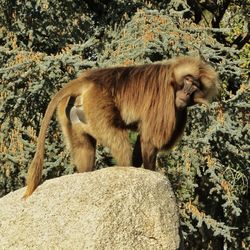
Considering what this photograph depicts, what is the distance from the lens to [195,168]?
10.5 metres

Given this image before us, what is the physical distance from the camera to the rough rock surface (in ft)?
19.6

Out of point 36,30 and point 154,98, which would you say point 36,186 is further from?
point 36,30

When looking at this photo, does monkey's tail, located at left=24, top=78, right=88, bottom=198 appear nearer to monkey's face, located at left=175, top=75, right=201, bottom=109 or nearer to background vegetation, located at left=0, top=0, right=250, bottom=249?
monkey's face, located at left=175, top=75, right=201, bottom=109

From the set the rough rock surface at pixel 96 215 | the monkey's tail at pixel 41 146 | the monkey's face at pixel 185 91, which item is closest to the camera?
the rough rock surface at pixel 96 215

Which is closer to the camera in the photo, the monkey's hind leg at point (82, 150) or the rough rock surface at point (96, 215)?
the rough rock surface at point (96, 215)

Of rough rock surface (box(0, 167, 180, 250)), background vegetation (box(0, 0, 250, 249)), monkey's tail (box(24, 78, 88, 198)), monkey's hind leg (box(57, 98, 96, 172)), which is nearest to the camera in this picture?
rough rock surface (box(0, 167, 180, 250))

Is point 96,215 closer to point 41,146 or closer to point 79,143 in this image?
point 41,146

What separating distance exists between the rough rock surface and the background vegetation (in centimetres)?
383

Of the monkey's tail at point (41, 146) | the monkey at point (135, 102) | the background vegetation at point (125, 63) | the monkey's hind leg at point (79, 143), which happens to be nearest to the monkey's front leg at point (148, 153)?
the monkey at point (135, 102)

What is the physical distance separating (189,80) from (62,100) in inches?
51.0

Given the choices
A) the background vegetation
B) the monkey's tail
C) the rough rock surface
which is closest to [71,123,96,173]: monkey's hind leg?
the monkey's tail

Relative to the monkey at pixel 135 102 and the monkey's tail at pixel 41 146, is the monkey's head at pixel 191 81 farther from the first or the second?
the monkey's tail at pixel 41 146

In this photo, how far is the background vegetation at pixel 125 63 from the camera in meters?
10.4

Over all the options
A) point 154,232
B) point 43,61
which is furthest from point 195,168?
point 154,232
